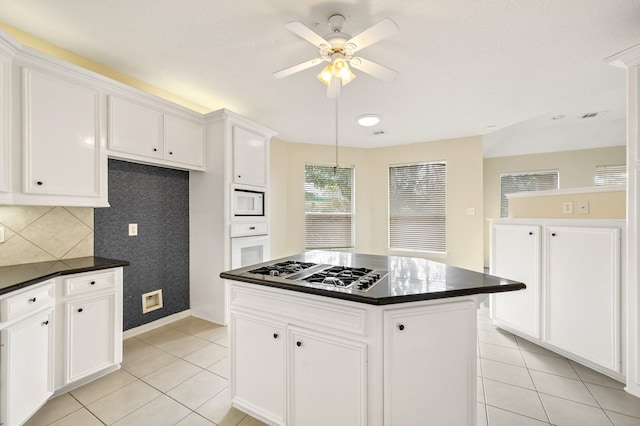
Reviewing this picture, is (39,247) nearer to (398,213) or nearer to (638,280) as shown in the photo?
(638,280)

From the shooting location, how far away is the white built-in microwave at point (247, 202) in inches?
131

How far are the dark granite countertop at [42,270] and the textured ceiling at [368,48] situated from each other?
1.75m

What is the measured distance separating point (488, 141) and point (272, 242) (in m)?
4.70

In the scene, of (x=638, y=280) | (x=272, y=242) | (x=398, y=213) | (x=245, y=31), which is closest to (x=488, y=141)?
(x=398, y=213)

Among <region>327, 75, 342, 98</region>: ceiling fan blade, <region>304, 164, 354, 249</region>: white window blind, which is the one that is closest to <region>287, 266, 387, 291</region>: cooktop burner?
<region>327, 75, 342, 98</region>: ceiling fan blade

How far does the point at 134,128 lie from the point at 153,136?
187 mm

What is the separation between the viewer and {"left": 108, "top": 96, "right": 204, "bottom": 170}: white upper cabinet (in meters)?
2.43

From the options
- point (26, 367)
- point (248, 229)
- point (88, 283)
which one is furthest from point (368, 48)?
point (26, 367)

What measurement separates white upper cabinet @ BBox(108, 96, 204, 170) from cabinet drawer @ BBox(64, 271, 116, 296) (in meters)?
1.04

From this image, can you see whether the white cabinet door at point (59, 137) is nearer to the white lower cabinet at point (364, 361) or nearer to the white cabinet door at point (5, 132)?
the white cabinet door at point (5, 132)

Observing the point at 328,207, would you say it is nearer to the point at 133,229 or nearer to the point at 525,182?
the point at 133,229

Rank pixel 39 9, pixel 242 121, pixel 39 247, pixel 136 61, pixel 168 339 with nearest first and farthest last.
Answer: pixel 39 9 < pixel 39 247 < pixel 136 61 < pixel 168 339 < pixel 242 121

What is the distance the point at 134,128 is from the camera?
101 inches

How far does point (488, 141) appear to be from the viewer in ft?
Answer: 18.3
